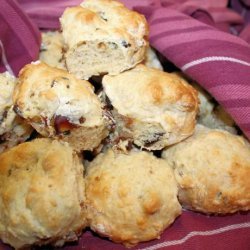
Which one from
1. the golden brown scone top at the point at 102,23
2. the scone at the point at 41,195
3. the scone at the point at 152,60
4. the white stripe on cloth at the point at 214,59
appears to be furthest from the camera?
the scone at the point at 152,60

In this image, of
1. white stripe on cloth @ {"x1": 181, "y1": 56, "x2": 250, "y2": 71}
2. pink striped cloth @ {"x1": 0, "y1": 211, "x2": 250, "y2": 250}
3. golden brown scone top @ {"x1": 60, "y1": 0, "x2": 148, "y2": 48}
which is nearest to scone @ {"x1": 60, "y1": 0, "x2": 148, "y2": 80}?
golden brown scone top @ {"x1": 60, "y1": 0, "x2": 148, "y2": 48}

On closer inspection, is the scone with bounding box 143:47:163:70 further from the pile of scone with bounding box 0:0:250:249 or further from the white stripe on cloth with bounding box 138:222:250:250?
the white stripe on cloth with bounding box 138:222:250:250

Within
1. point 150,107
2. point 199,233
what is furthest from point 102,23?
point 199,233

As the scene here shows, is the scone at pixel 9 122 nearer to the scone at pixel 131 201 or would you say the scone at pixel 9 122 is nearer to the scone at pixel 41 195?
the scone at pixel 41 195

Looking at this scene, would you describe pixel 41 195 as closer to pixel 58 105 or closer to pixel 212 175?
pixel 58 105

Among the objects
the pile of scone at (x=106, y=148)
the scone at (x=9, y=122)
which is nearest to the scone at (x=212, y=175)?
the pile of scone at (x=106, y=148)

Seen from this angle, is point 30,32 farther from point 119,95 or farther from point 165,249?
point 165,249
